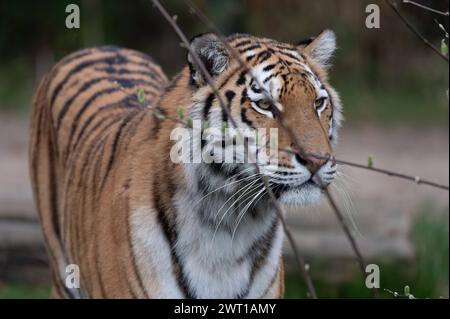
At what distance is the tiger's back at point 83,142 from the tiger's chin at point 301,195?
2.21ft

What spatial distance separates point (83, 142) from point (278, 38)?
6494mm

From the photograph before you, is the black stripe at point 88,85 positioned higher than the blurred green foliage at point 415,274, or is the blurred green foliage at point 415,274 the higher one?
the black stripe at point 88,85

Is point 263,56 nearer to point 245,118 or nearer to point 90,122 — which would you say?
point 245,118

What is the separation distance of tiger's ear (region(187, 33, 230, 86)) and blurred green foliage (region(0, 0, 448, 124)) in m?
6.96

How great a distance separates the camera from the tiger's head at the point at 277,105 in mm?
2863

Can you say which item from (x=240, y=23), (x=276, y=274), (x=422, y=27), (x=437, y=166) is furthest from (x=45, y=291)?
(x=422, y=27)

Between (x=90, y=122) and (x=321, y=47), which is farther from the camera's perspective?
(x=90, y=122)

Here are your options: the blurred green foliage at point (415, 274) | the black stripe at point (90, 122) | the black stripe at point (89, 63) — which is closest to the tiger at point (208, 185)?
the black stripe at point (90, 122)

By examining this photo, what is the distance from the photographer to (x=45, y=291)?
5.71 m

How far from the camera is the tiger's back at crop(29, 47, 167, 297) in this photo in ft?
11.7

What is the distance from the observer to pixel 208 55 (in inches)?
121

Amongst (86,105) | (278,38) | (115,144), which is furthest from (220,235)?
(278,38)

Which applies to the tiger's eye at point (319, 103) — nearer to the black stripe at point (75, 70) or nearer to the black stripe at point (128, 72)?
the black stripe at point (128, 72)

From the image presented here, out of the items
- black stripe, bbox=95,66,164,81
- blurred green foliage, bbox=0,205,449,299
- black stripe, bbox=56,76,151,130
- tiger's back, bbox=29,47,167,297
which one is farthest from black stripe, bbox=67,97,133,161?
blurred green foliage, bbox=0,205,449,299
